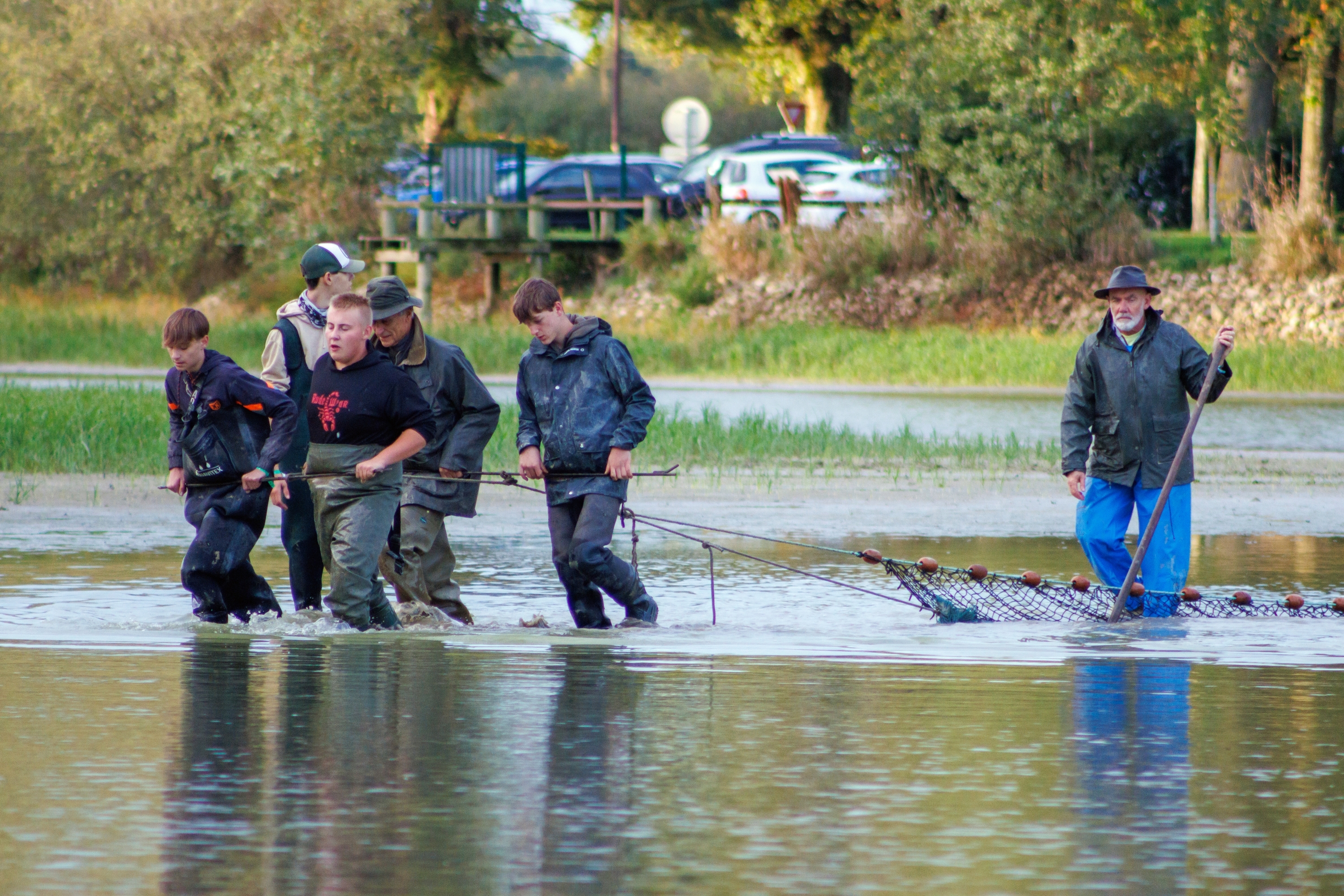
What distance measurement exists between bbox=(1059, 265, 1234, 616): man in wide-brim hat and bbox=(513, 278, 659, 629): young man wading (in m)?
2.06

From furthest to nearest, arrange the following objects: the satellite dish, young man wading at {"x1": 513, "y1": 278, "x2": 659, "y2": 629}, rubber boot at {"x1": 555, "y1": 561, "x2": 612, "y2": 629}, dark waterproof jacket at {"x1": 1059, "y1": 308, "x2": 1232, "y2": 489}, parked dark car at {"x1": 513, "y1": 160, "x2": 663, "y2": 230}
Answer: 1. the satellite dish
2. parked dark car at {"x1": 513, "y1": 160, "x2": 663, "y2": 230}
3. dark waterproof jacket at {"x1": 1059, "y1": 308, "x2": 1232, "y2": 489}
4. rubber boot at {"x1": 555, "y1": 561, "x2": 612, "y2": 629}
5. young man wading at {"x1": 513, "y1": 278, "x2": 659, "y2": 629}

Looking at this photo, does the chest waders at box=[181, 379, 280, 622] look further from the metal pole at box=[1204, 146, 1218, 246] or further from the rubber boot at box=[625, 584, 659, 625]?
the metal pole at box=[1204, 146, 1218, 246]

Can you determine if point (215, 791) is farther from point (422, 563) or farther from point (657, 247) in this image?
point (657, 247)

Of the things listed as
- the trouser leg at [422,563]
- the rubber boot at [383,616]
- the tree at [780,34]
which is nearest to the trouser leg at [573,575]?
the trouser leg at [422,563]

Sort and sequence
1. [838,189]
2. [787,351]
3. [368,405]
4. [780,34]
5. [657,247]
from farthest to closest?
[780,34], [838,189], [657,247], [787,351], [368,405]

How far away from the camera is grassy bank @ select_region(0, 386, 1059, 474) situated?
57.4ft

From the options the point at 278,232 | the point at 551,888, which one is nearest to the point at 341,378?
the point at 551,888

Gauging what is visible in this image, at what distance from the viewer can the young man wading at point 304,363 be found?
383 inches

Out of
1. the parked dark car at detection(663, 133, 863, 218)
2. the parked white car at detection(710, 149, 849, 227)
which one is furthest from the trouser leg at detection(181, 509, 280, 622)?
the parked dark car at detection(663, 133, 863, 218)

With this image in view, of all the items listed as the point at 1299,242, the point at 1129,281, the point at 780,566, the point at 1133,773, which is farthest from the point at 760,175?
the point at 1133,773

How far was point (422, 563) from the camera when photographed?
10.0 metres

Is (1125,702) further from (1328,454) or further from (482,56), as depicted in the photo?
(482,56)

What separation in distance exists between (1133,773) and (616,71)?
50.6 metres

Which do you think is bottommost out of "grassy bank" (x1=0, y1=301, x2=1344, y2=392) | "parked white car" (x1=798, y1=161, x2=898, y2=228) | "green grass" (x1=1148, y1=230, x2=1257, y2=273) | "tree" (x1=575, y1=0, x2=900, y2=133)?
"grassy bank" (x1=0, y1=301, x2=1344, y2=392)
